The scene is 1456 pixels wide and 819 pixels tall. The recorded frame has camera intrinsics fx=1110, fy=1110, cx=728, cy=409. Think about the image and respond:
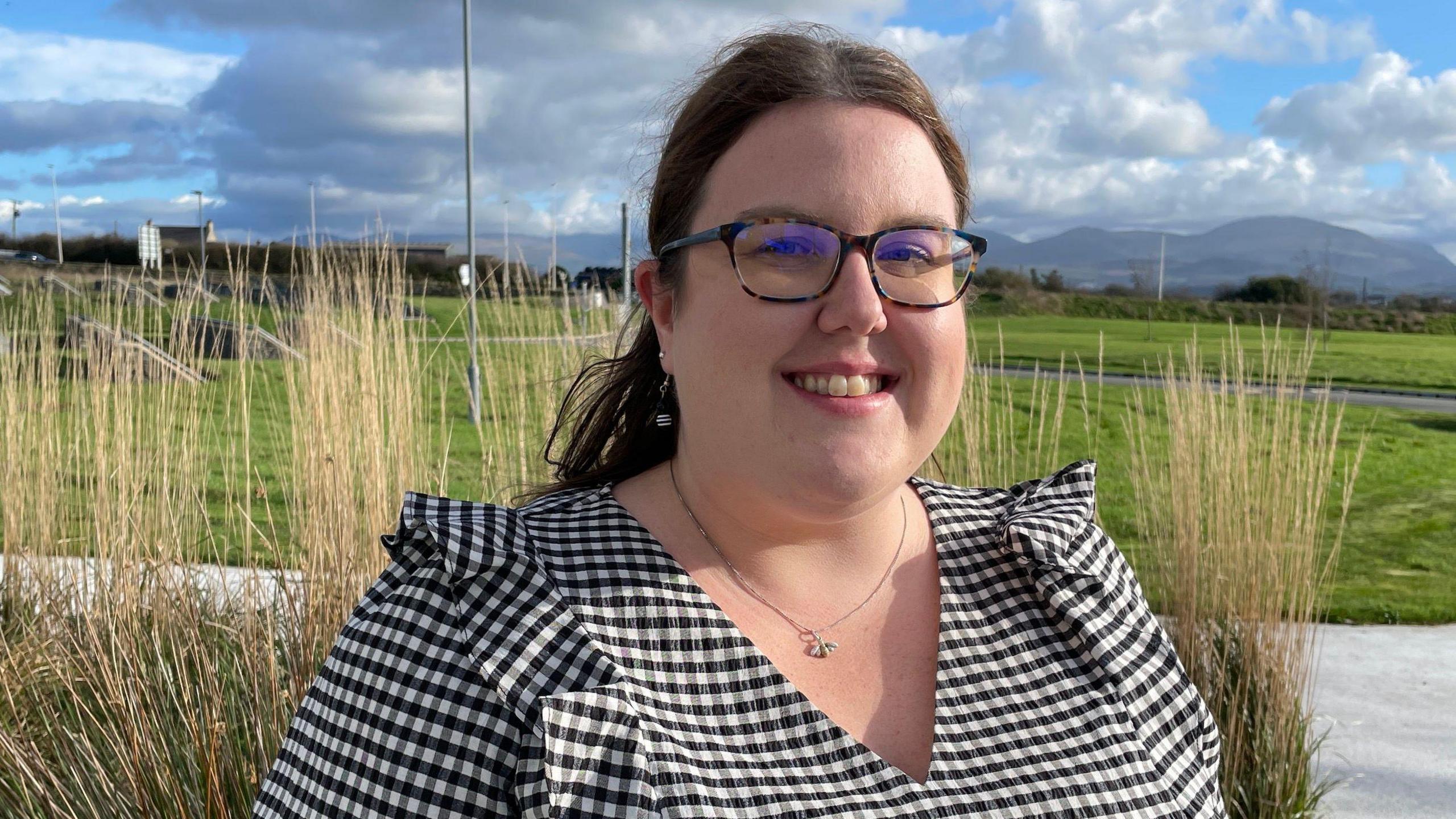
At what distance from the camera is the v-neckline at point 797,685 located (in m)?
1.23

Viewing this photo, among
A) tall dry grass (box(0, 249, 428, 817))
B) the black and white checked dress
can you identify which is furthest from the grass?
the black and white checked dress

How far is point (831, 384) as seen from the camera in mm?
1279

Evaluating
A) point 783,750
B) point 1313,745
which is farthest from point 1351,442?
point 783,750

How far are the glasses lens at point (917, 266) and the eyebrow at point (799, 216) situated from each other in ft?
0.04

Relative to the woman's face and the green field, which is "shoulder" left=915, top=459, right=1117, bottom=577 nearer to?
the woman's face

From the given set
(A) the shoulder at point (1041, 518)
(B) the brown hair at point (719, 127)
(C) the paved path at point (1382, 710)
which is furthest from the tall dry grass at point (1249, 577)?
(B) the brown hair at point (719, 127)

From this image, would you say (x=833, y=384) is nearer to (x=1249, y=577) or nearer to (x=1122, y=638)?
(x=1122, y=638)

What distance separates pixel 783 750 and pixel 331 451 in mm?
2191

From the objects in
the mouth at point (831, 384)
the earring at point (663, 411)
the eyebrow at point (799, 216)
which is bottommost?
the earring at point (663, 411)

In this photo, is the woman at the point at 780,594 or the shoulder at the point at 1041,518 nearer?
the woman at the point at 780,594

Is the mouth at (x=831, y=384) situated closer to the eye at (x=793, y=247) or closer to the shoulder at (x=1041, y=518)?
the eye at (x=793, y=247)

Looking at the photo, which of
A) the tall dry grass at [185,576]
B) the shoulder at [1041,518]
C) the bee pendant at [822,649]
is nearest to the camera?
the bee pendant at [822,649]

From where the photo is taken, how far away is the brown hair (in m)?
1.35

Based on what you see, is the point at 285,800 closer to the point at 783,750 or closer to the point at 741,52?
the point at 783,750
